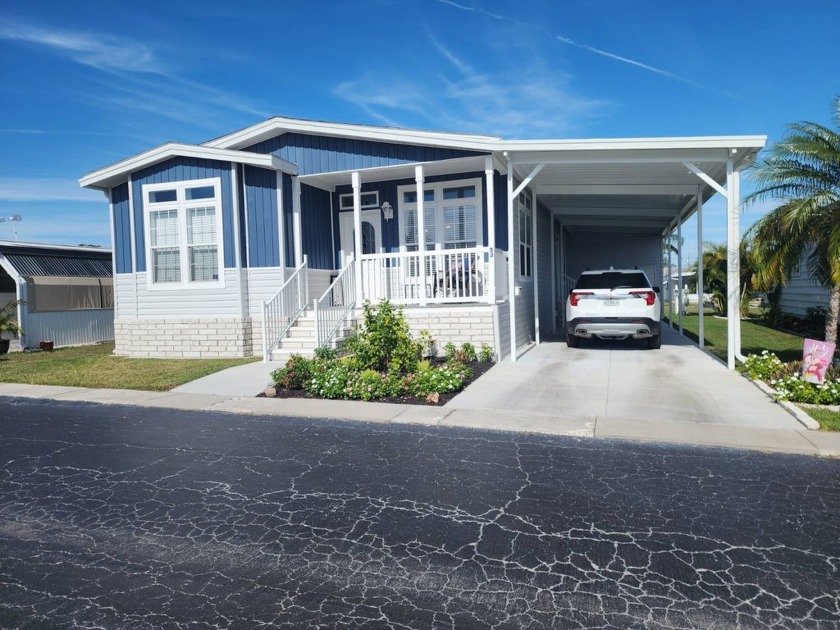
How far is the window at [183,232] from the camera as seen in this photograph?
13.6 meters

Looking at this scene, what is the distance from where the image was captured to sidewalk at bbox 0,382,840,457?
6117 mm

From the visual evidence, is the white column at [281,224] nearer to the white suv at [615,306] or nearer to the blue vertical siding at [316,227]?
the blue vertical siding at [316,227]

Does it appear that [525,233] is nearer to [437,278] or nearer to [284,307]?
[437,278]

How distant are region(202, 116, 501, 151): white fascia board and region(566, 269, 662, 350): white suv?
3.63 metres

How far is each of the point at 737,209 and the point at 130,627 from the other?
1054 cm

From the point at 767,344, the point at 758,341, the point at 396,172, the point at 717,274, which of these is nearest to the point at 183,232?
the point at 396,172

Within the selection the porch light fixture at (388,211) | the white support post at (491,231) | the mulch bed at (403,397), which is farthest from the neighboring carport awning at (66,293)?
the white support post at (491,231)

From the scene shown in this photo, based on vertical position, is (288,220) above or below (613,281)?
above

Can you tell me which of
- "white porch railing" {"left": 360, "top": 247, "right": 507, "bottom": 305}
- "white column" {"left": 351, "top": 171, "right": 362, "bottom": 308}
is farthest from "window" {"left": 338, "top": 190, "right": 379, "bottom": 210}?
"white porch railing" {"left": 360, "top": 247, "right": 507, "bottom": 305}

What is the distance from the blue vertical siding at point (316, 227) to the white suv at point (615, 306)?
19.0ft

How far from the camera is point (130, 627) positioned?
303cm

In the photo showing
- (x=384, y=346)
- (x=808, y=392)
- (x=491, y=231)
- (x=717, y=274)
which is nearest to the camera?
(x=808, y=392)

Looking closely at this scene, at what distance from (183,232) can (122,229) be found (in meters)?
2.02

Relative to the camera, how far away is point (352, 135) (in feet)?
42.7
